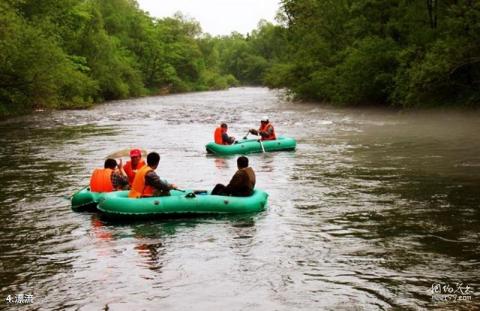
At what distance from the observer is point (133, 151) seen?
34.2 feet

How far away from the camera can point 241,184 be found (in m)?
10.2

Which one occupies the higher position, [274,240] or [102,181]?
[102,181]

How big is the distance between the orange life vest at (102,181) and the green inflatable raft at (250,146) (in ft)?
22.9

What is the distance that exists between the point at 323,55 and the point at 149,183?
3059 centimetres

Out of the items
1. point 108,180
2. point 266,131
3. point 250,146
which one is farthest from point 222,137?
point 108,180

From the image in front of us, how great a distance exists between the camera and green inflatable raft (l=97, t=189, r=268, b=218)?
9.45 metres

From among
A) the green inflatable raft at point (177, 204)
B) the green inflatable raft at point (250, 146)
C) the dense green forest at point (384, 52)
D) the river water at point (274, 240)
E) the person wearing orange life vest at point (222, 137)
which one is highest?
the dense green forest at point (384, 52)

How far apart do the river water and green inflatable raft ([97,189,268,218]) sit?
0.59 ft

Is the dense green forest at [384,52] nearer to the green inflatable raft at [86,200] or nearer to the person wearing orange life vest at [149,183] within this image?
the person wearing orange life vest at [149,183]

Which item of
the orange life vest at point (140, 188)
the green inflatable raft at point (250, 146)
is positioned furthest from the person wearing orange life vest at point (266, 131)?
the orange life vest at point (140, 188)

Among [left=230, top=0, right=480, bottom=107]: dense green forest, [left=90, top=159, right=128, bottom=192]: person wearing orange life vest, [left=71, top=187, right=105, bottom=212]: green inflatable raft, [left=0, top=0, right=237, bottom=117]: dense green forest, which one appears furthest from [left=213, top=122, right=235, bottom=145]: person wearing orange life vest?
[left=0, top=0, right=237, bottom=117]: dense green forest

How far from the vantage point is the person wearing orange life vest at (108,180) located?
1041 centimetres

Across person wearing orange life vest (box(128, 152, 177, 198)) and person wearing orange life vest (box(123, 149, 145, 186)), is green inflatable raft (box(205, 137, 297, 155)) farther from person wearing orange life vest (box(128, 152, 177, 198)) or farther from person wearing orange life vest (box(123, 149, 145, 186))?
person wearing orange life vest (box(128, 152, 177, 198))

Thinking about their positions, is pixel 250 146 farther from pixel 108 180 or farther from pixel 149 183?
pixel 149 183
